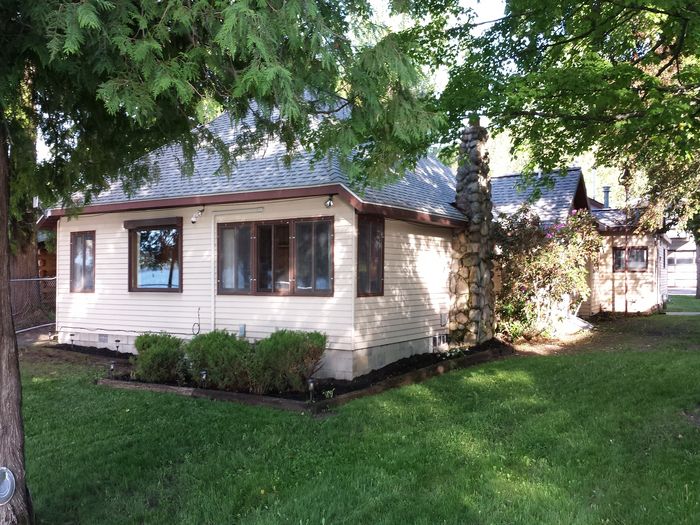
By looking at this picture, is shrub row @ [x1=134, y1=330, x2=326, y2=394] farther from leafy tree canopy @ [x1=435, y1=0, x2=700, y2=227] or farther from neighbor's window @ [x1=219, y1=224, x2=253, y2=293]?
leafy tree canopy @ [x1=435, y1=0, x2=700, y2=227]

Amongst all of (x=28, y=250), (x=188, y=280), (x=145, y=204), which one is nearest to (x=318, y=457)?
(x=188, y=280)

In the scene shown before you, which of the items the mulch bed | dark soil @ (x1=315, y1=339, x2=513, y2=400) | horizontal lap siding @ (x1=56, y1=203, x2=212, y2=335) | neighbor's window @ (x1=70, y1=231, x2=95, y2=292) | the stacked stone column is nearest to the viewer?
the mulch bed

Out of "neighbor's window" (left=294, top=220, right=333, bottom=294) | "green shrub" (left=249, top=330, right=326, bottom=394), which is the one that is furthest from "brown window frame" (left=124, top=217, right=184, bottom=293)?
"green shrub" (left=249, top=330, right=326, bottom=394)

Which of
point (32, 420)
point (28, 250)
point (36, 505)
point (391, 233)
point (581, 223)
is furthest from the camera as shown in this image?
point (28, 250)

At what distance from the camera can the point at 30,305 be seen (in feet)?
55.1

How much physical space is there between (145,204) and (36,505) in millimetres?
Answer: 7381

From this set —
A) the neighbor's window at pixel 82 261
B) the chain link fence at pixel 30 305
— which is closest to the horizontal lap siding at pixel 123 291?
the neighbor's window at pixel 82 261

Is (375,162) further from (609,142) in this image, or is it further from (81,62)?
(609,142)

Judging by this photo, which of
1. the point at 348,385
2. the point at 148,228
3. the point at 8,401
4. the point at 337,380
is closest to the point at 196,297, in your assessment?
the point at 148,228

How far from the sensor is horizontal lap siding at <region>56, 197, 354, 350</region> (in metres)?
9.19

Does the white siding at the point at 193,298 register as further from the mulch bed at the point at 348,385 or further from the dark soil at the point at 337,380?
the mulch bed at the point at 348,385

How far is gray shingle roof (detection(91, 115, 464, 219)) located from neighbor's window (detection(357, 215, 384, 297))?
44 centimetres

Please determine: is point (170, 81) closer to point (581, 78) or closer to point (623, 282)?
point (581, 78)

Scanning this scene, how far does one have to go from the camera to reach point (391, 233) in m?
10.3
